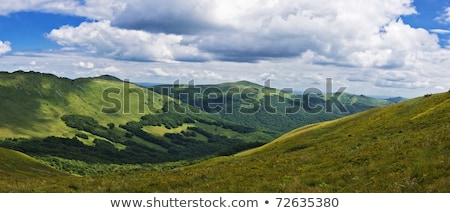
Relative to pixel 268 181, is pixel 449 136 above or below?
above

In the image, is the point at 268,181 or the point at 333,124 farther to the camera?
the point at 333,124

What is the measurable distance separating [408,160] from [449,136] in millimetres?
5744

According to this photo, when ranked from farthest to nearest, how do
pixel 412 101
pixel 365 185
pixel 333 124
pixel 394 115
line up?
pixel 333 124, pixel 412 101, pixel 394 115, pixel 365 185

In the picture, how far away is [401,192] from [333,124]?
71.0 m

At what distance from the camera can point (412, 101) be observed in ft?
253

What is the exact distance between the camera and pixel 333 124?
8569 cm

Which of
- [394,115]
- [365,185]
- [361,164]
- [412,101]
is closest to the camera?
[365,185]

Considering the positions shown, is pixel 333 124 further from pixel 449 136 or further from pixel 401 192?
pixel 401 192

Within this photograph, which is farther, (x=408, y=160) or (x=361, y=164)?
(x=361, y=164)
